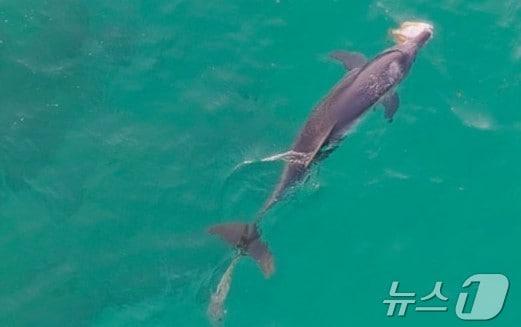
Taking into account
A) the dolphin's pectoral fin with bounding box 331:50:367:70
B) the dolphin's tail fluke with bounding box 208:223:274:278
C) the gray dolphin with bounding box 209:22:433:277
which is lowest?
the dolphin's tail fluke with bounding box 208:223:274:278

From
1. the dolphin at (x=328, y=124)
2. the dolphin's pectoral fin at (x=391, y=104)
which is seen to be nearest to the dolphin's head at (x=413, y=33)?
the dolphin at (x=328, y=124)

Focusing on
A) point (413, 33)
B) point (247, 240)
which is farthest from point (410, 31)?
point (247, 240)

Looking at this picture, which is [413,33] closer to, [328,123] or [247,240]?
[328,123]

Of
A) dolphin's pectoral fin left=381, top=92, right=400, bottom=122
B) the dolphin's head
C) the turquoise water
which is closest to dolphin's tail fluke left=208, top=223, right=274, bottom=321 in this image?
the turquoise water

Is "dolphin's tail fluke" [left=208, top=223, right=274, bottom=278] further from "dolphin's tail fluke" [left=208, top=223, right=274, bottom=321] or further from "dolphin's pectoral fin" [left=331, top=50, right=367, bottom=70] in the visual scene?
"dolphin's pectoral fin" [left=331, top=50, right=367, bottom=70]

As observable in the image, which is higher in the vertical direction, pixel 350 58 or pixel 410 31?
pixel 410 31

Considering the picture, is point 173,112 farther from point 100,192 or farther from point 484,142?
point 484,142
